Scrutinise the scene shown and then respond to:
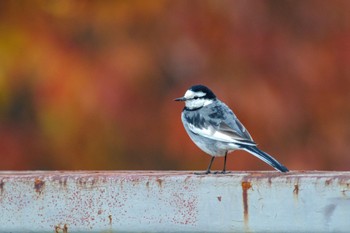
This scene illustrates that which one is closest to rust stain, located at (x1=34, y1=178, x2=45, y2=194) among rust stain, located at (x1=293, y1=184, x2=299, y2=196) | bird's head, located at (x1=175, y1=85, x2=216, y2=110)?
rust stain, located at (x1=293, y1=184, x2=299, y2=196)

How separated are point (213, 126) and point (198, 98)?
0.63 meters

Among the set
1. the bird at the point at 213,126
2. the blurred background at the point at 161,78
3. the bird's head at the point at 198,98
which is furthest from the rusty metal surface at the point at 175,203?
the blurred background at the point at 161,78

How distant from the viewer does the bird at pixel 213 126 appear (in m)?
8.33

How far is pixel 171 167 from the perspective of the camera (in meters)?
13.3

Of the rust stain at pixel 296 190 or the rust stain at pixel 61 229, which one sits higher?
the rust stain at pixel 296 190

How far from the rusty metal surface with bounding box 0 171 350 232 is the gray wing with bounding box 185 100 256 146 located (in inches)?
85.1

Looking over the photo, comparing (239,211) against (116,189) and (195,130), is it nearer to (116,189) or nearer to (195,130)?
(116,189)

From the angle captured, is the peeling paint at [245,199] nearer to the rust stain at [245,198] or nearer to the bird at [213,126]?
the rust stain at [245,198]

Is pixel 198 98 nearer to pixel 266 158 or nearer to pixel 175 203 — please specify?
pixel 266 158

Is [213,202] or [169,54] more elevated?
[169,54]

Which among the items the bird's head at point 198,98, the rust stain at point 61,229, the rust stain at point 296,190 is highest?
the bird's head at point 198,98

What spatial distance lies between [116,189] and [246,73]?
7.29m

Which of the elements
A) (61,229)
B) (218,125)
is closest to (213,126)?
(218,125)

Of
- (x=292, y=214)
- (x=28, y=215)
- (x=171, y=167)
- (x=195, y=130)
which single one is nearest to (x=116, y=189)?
(x=28, y=215)
